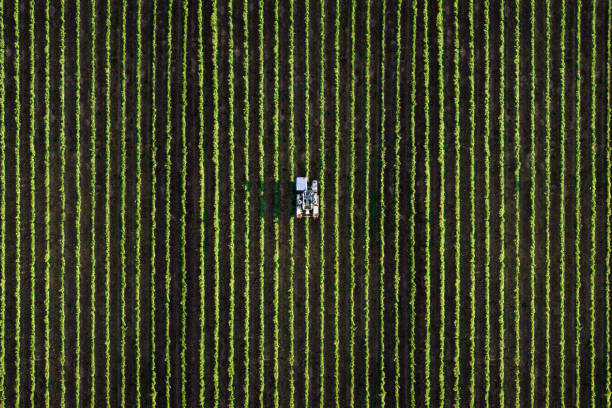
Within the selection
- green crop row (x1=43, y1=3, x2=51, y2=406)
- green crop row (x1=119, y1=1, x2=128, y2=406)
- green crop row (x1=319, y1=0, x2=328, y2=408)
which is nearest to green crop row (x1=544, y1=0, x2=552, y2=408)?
green crop row (x1=319, y1=0, x2=328, y2=408)

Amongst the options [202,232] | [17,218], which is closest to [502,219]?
[202,232]

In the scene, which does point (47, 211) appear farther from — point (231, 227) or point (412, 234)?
point (412, 234)

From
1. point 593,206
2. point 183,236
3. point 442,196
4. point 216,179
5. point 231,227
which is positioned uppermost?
point 216,179

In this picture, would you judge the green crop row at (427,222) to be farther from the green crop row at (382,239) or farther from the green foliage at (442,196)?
Result: the green crop row at (382,239)

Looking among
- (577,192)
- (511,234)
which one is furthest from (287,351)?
(577,192)

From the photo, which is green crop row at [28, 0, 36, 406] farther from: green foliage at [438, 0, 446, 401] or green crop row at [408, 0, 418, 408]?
green foliage at [438, 0, 446, 401]


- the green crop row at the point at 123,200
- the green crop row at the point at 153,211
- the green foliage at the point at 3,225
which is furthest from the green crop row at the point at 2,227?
the green crop row at the point at 153,211
